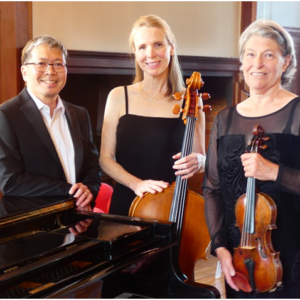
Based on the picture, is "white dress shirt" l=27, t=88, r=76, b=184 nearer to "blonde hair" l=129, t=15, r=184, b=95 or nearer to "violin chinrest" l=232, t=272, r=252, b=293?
"blonde hair" l=129, t=15, r=184, b=95

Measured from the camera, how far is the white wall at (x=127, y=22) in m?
3.70

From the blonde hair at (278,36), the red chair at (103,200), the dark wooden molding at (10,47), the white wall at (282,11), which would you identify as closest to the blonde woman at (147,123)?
the blonde hair at (278,36)

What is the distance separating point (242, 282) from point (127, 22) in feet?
9.65

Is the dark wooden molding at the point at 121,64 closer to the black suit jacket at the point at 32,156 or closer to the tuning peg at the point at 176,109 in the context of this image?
the black suit jacket at the point at 32,156

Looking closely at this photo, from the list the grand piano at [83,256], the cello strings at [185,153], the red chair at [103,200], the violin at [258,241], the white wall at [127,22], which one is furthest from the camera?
the white wall at [127,22]

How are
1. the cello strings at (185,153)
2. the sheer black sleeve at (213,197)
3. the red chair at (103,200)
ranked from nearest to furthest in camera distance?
1. the sheer black sleeve at (213,197)
2. the cello strings at (185,153)
3. the red chair at (103,200)

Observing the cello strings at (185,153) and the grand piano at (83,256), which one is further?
the cello strings at (185,153)

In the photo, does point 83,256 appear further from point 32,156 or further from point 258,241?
point 32,156

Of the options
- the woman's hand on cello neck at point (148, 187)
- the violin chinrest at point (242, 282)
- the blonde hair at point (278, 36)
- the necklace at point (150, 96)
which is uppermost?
the blonde hair at point (278, 36)

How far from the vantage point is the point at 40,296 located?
3.90 ft

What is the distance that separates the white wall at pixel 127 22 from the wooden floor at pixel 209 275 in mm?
1701

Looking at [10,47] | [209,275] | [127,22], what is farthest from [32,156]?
[127,22]

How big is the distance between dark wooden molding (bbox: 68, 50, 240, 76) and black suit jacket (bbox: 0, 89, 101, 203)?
1.63m

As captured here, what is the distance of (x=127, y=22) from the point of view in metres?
4.07
